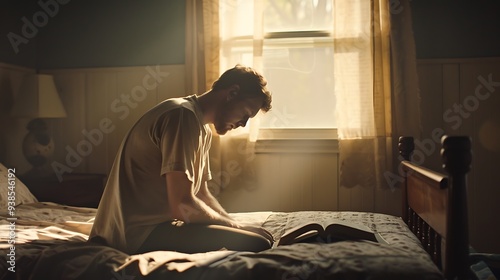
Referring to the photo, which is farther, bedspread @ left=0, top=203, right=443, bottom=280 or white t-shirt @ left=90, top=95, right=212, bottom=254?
white t-shirt @ left=90, top=95, right=212, bottom=254

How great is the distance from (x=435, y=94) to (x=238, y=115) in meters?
1.85

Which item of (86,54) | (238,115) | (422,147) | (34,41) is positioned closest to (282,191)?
(422,147)

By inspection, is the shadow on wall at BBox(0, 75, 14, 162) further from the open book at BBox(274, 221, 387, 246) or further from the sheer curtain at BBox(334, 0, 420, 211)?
the open book at BBox(274, 221, 387, 246)

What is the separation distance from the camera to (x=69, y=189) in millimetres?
3002

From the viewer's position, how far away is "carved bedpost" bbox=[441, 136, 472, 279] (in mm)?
1142

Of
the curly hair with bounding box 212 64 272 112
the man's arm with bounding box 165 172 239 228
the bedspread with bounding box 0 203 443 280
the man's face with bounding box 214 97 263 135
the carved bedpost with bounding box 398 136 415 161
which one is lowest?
the bedspread with bounding box 0 203 443 280

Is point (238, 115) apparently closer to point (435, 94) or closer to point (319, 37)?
point (319, 37)

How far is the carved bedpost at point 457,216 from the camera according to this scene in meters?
1.14

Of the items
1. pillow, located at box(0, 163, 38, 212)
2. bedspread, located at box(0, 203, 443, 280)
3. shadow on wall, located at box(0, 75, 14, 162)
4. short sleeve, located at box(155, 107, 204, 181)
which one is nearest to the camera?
bedspread, located at box(0, 203, 443, 280)

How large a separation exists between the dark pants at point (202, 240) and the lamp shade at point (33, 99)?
208 cm

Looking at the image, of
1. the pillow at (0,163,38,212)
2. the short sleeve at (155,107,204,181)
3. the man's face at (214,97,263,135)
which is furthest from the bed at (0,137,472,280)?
the pillow at (0,163,38,212)

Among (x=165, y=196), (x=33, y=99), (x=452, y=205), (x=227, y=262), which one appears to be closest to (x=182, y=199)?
(x=165, y=196)

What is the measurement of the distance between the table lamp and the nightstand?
0.55ft

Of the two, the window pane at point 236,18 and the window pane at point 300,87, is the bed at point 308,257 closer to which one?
the window pane at point 300,87
